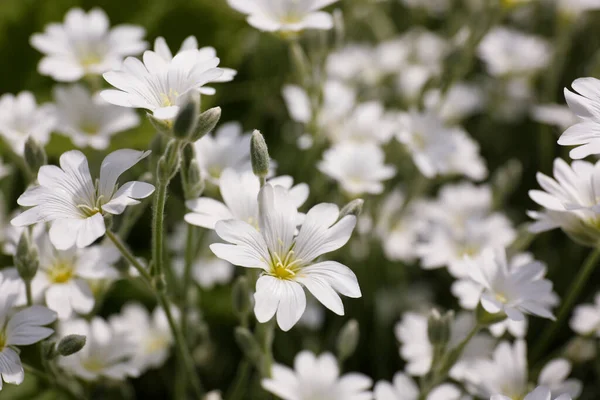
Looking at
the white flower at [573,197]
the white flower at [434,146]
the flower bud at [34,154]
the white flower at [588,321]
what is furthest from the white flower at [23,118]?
the white flower at [588,321]

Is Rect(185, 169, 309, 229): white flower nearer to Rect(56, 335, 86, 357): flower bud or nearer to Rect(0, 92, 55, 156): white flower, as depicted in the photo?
Rect(56, 335, 86, 357): flower bud

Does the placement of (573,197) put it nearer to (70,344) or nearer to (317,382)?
(317,382)

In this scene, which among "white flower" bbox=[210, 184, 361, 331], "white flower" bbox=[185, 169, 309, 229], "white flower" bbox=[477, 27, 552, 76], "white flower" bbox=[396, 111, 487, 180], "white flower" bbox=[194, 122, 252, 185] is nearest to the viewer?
"white flower" bbox=[210, 184, 361, 331]

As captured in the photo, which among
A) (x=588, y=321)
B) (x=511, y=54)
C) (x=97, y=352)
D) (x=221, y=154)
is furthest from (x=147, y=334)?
(x=511, y=54)

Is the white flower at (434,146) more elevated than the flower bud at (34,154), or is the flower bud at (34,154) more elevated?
the flower bud at (34,154)

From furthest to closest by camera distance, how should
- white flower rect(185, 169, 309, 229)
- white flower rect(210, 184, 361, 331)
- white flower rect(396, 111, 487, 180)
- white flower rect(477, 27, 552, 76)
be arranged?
white flower rect(477, 27, 552, 76) < white flower rect(396, 111, 487, 180) < white flower rect(185, 169, 309, 229) < white flower rect(210, 184, 361, 331)

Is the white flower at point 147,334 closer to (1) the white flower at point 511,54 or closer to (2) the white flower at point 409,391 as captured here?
(2) the white flower at point 409,391

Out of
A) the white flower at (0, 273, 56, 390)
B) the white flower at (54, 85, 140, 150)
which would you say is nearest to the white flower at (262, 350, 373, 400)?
the white flower at (0, 273, 56, 390)
